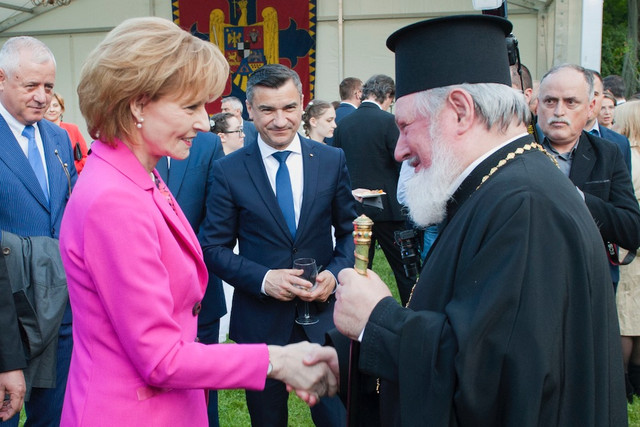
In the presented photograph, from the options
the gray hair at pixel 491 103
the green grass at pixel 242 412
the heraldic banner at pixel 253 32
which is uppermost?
the heraldic banner at pixel 253 32

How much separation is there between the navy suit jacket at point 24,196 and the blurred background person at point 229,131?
342 centimetres

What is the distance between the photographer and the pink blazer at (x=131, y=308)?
1704 millimetres

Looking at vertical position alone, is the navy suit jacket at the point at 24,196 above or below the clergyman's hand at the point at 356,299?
above

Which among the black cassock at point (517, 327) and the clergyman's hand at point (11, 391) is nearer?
the black cassock at point (517, 327)

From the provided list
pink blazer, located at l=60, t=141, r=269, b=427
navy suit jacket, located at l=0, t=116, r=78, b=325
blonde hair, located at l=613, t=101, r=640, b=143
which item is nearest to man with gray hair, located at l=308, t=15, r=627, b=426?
pink blazer, located at l=60, t=141, r=269, b=427

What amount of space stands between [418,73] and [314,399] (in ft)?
3.98

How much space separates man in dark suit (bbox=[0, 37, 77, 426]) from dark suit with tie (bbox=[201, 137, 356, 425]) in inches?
32.9

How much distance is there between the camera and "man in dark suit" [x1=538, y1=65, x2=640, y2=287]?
347 cm

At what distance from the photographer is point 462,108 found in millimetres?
1809

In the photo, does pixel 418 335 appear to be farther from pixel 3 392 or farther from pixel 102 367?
pixel 3 392

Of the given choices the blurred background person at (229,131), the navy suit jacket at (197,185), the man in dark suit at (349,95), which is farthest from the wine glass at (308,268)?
the man in dark suit at (349,95)

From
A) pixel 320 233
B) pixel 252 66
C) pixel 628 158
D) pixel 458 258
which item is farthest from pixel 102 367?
pixel 252 66

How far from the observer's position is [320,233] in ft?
10.6

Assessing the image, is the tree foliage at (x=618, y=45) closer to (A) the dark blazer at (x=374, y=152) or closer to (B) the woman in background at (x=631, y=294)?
(A) the dark blazer at (x=374, y=152)
